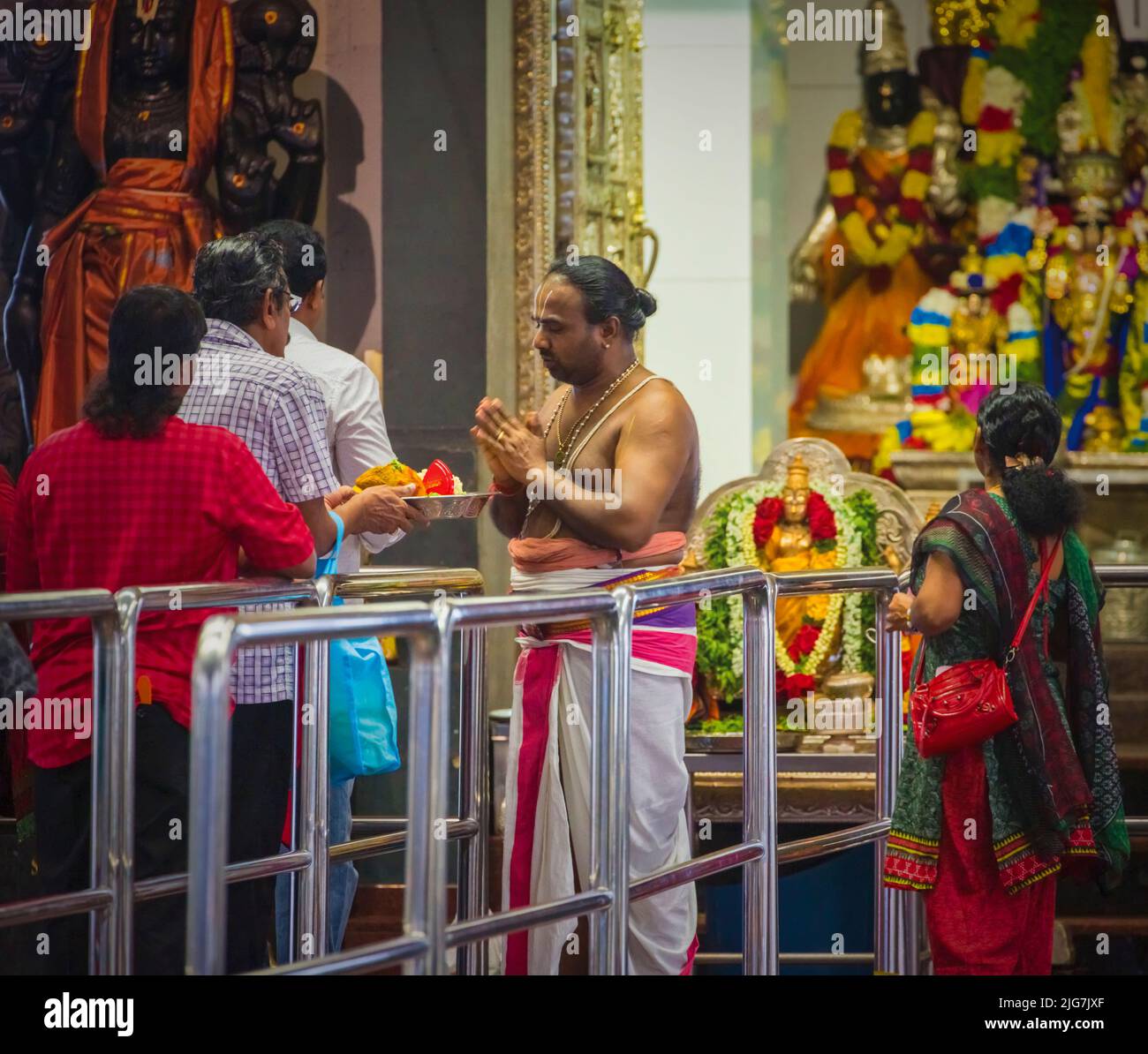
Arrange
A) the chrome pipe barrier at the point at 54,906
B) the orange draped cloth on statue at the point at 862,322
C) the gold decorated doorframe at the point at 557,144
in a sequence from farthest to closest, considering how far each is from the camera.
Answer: the orange draped cloth on statue at the point at 862,322
the gold decorated doorframe at the point at 557,144
the chrome pipe barrier at the point at 54,906

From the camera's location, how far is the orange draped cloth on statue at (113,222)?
648cm

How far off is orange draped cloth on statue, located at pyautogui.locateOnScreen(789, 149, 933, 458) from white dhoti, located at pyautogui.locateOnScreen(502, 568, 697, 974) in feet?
22.1

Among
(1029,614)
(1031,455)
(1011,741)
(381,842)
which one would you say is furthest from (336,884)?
(1031,455)

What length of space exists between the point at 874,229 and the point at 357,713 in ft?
23.3

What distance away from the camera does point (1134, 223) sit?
9.88 m

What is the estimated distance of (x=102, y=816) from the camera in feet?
9.74

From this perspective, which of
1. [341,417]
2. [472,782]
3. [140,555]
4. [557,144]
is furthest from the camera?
[557,144]

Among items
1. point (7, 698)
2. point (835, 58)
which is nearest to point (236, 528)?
point (7, 698)

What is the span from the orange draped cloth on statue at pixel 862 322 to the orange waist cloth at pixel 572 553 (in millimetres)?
6598

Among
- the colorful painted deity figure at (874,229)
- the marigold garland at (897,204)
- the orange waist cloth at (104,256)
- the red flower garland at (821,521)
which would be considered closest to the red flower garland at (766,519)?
the red flower garland at (821,521)

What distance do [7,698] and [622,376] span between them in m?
1.74
